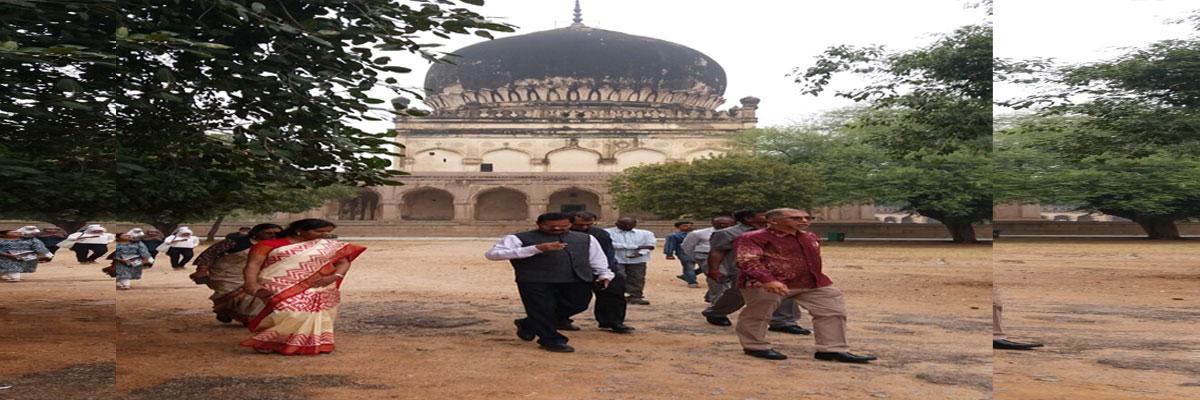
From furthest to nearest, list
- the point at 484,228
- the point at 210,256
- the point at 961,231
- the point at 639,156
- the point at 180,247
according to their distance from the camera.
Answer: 1. the point at 639,156
2. the point at 484,228
3. the point at 180,247
4. the point at 961,231
5. the point at 210,256

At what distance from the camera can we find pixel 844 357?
617 centimetres

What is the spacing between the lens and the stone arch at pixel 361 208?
106 feet

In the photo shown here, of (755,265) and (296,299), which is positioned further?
(296,299)

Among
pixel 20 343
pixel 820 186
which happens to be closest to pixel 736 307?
pixel 20 343

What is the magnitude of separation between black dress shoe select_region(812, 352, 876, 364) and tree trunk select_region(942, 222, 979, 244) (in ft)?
5.60

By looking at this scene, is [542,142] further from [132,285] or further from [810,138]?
[132,285]

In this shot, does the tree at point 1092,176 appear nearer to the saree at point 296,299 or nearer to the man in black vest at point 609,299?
the man in black vest at point 609,299

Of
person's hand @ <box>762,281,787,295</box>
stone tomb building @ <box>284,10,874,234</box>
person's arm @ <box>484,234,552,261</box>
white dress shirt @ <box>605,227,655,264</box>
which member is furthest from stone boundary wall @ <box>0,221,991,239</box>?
stone tomb building @ <box>284,10,874,234</box>

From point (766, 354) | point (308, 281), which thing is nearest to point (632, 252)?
point (766, 354)

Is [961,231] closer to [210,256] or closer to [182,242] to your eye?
[210,256]

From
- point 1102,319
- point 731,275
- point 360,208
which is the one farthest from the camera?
point 360,208

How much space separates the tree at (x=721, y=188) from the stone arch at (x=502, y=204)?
16815 mm

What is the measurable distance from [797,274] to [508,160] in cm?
3490

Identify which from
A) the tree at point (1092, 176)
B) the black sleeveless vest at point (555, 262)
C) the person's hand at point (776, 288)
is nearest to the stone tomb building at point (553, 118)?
the black sleeveless vest at point (555, 262)
